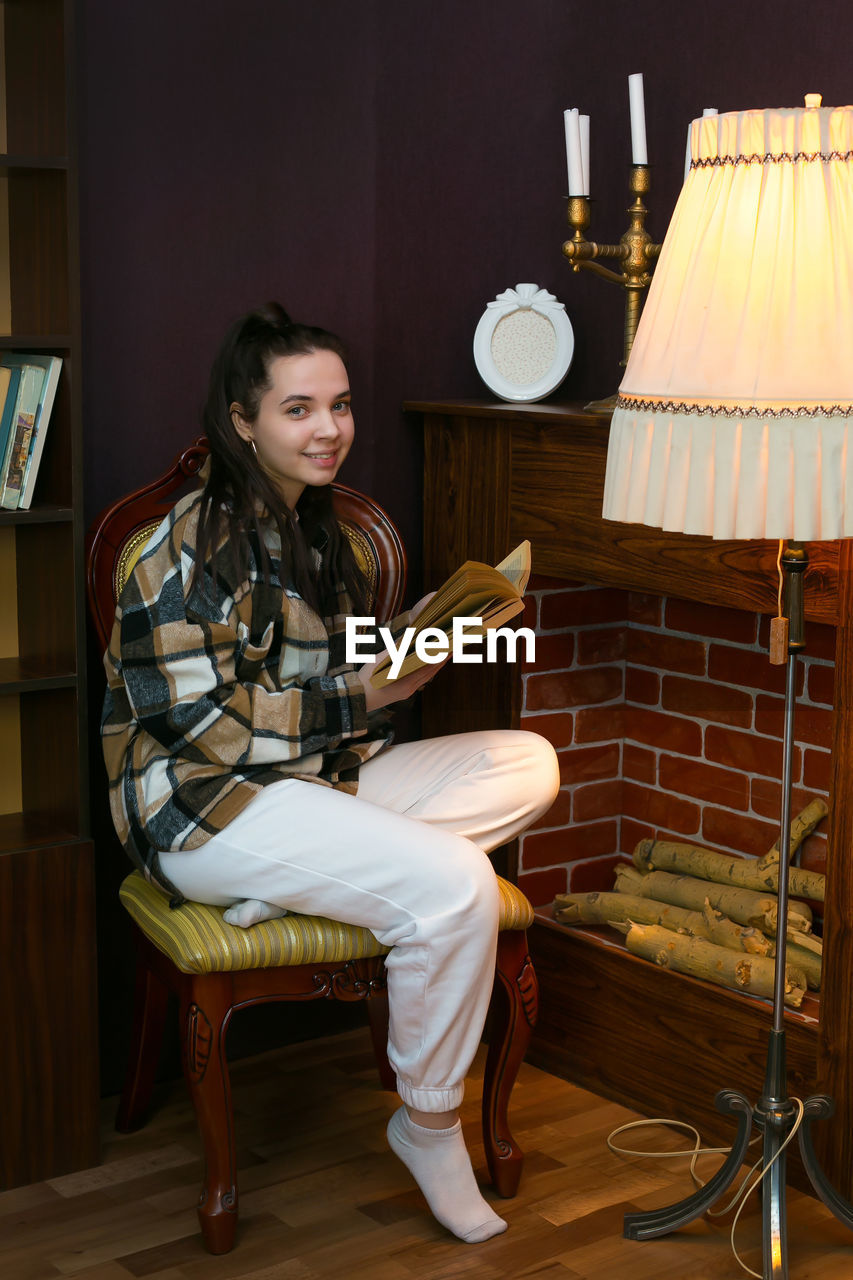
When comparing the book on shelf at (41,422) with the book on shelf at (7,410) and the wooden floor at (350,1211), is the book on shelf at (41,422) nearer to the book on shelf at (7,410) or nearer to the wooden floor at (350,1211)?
the book on shelf at (7,410)

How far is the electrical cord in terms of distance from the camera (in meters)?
2.07

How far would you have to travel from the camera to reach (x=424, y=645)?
7.16 feet

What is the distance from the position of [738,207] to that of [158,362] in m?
1.16

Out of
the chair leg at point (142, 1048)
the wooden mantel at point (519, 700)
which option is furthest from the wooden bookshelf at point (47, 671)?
the wooden mantel at point (519, 700)

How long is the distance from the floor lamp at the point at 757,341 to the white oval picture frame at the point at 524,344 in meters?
0.83

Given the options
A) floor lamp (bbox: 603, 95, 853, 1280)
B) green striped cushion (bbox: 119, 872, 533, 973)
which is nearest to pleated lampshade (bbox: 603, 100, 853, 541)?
floor lamp (bbox: 603, 95, 853, 1280)

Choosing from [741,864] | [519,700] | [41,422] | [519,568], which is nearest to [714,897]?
[741,864]

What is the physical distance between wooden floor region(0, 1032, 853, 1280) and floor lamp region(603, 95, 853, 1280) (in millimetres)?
1076

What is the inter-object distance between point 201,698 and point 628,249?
101cm

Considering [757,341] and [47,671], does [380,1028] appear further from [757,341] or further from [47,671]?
[757,341]

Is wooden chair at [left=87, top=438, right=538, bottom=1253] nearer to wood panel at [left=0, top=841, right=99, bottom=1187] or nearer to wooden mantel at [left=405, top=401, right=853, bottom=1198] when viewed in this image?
wood panel at [left=0, top=841, right=99, bottom=1187]

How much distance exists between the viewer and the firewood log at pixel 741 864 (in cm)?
256

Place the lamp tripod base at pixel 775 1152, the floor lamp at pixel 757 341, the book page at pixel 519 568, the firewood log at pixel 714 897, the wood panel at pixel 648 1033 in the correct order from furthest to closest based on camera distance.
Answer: the firewood log at pixel 714 897, the wood panel at pixel 648 1033, the book page at pixel 519 568, the lamp tripod base at pixel 775 1152, the floor lamp at pixel 757 341

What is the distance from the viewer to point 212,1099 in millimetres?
2113
